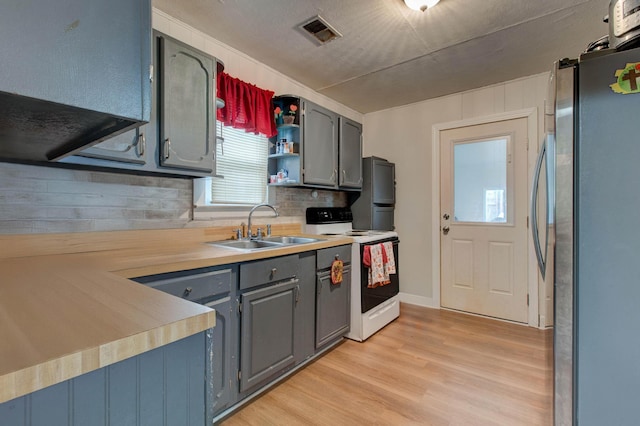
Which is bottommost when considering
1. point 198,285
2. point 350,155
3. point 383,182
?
point 198,285

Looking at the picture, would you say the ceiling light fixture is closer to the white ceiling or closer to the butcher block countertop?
the white ceiling

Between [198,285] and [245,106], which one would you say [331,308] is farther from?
[245,106]

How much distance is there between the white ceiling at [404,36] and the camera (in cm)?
194

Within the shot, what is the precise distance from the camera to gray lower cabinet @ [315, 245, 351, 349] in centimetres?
225

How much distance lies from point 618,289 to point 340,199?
9.00ft

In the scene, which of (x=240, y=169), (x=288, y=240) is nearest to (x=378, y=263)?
(x=288, y=240)

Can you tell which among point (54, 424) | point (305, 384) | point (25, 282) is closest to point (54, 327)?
point (54, 424)

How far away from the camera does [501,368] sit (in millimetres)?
2215

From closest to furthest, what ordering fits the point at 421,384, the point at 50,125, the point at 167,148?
the point at 50,125 → the point at 167,148 → the point at 421,384

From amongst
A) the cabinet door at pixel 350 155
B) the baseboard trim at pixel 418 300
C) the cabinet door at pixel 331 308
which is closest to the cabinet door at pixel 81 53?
the cabinet door at pixel 331 308

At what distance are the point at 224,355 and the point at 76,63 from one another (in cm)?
144

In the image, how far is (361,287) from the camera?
2.63 meters

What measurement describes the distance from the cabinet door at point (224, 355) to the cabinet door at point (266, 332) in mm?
58

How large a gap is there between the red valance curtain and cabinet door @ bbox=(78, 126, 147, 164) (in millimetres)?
744
